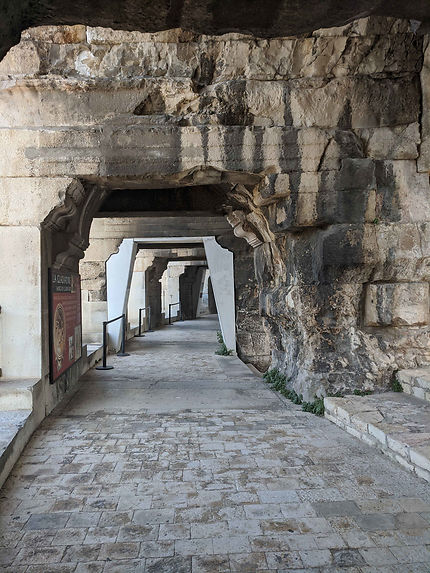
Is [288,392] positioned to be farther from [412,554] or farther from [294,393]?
[412,554]


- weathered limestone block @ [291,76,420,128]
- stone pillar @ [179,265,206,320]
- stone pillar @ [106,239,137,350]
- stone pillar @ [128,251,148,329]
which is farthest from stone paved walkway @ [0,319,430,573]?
stone pillar @ [179,265,206,320]

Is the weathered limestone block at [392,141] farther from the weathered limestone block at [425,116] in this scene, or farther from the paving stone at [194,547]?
the paving stone at [194,547]

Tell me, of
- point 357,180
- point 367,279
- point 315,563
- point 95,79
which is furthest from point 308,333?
point 95,79

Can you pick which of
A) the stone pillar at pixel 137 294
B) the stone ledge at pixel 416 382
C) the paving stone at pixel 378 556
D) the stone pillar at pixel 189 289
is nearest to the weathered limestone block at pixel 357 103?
the stone ledge at pixel 416 382

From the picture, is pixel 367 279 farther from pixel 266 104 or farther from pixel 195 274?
pixel 195 274

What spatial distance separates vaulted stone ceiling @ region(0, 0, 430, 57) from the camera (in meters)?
1.59

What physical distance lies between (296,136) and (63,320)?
3526 mm

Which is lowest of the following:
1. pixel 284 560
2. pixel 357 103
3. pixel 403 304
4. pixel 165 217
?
pixel 284 560

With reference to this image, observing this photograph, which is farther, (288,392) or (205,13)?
(288,392)

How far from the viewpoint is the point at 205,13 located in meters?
1.66

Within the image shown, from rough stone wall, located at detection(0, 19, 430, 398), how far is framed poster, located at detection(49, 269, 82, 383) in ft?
3.85

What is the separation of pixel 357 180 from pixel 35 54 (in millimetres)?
3665

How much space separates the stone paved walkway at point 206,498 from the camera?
2.34 m

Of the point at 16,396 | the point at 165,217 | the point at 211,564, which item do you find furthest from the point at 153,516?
the point at 165,217
